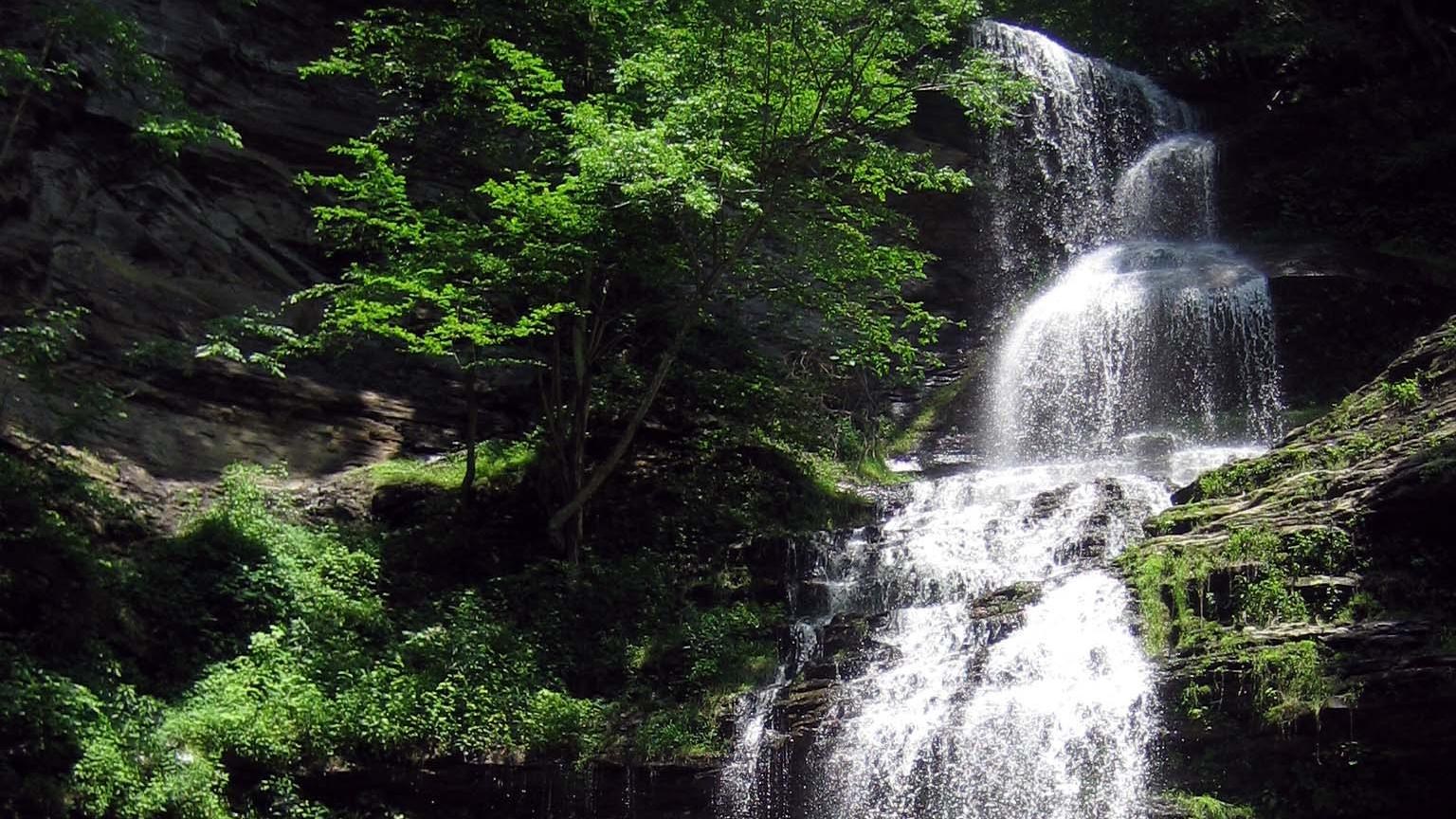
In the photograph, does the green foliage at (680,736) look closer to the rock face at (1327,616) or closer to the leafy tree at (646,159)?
the leafy tree at (646,159)

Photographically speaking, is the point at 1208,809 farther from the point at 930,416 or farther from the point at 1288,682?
the point at 930,416

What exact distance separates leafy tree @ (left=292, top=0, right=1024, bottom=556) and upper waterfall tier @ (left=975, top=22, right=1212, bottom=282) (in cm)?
845

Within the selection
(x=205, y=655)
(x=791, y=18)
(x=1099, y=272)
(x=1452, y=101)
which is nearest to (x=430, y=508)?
(x=205, y=655)

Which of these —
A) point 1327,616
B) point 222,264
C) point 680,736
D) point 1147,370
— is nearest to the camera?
point 1327,616

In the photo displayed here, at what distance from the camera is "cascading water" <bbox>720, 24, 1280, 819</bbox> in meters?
8.95

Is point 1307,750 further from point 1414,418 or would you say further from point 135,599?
point 135,599

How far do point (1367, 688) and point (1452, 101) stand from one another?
710 inches

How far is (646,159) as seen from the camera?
1130 centimetres

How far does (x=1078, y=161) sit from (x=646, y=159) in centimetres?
1400

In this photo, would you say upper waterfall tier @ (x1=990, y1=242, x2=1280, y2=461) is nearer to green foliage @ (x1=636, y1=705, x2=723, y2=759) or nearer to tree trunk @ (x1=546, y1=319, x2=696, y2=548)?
tree trunk @ (x1=546, y1=319, x2=696, y2=548)

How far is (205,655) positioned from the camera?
10.3 metres

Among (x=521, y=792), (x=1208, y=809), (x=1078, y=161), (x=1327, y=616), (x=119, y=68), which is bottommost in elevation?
(x=521, y=792)

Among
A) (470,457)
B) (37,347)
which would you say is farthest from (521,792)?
(37,347)

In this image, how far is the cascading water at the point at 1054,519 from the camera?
29.4 feet
